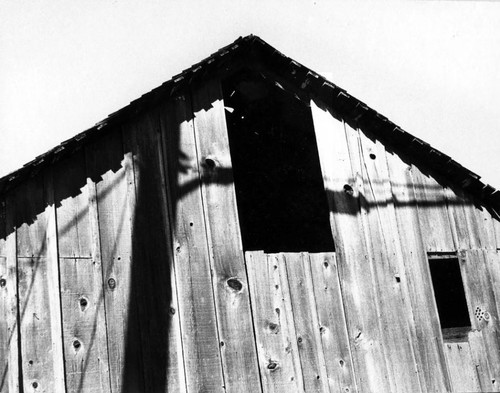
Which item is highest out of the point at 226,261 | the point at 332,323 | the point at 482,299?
the point at 226,261

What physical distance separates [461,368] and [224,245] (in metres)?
3.35

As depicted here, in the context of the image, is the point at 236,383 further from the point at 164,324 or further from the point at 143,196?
the point at 143,196

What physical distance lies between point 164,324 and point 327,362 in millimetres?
1912

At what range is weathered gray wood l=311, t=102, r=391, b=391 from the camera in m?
7.37

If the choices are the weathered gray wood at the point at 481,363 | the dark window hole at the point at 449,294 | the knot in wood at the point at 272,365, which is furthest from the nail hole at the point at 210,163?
the dark window hole at the point at 449,294

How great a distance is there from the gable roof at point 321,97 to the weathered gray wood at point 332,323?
1.97 m

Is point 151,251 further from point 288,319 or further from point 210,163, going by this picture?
point 288,319

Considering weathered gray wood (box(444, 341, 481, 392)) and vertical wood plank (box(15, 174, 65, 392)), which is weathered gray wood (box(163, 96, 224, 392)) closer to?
vertical wood plank (box(15, 174, 65, 392))

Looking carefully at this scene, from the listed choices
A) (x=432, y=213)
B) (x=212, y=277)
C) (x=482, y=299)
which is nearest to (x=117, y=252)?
(x=212, y=277)

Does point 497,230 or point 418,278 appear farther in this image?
point 497,230

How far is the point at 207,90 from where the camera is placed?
760 centimetres

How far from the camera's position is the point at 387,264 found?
789 cm

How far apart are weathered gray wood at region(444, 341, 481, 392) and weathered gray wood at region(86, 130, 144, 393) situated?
12.6 feet

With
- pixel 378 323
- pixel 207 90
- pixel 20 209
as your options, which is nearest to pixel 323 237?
pixel 378 323
